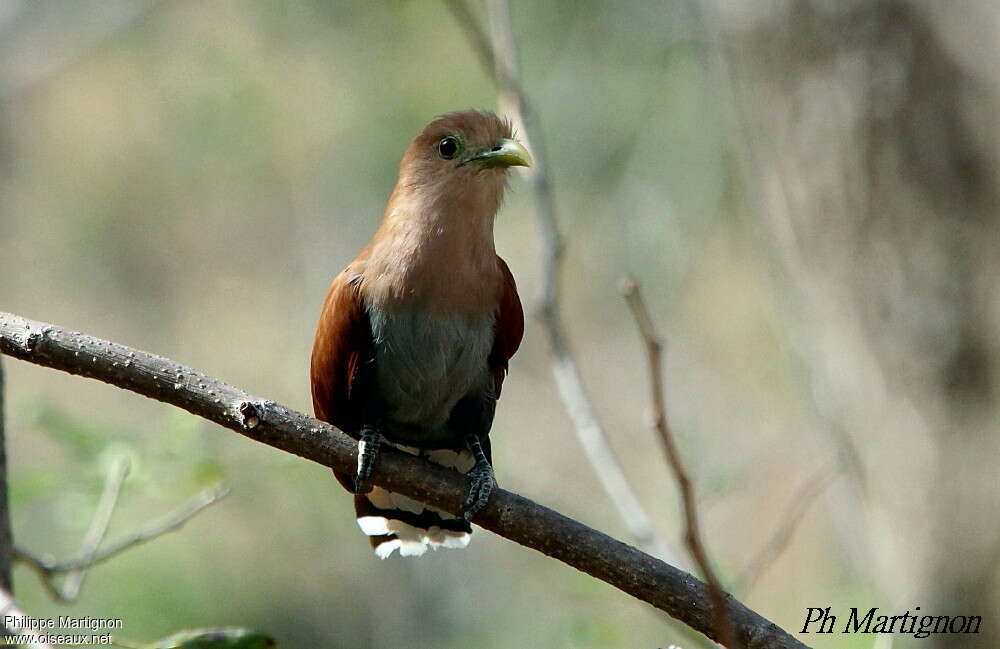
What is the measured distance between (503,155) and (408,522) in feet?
4.03

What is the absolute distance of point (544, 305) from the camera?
126 inches

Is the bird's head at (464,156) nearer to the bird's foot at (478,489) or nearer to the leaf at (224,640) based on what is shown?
the bird's foot at (478,489)

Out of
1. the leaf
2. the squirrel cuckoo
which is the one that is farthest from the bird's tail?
the leaf

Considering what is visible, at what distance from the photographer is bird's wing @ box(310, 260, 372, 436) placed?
305cm

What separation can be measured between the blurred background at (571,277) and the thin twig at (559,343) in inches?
14.2

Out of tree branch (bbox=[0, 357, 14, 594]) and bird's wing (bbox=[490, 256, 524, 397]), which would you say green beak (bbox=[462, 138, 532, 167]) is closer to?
bird's wing (bbox=[490, 256, 524, 397])

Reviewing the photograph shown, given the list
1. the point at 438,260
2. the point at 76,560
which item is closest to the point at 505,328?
the point at 438,260

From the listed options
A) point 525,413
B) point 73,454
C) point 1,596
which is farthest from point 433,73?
point 1,596

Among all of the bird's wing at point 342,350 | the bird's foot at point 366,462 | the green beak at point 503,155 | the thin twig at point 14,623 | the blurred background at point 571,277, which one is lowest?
the thin twig at point 14,623

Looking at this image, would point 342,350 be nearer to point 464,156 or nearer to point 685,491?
point 464,156

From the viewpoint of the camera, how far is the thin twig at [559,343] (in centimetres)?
316

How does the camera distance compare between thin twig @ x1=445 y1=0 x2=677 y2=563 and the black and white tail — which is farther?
the black and white tail

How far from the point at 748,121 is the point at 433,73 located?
3.96 meters

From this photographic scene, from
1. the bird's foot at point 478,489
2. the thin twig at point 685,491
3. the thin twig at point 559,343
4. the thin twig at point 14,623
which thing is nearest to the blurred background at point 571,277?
the thin twig at point 559,343
